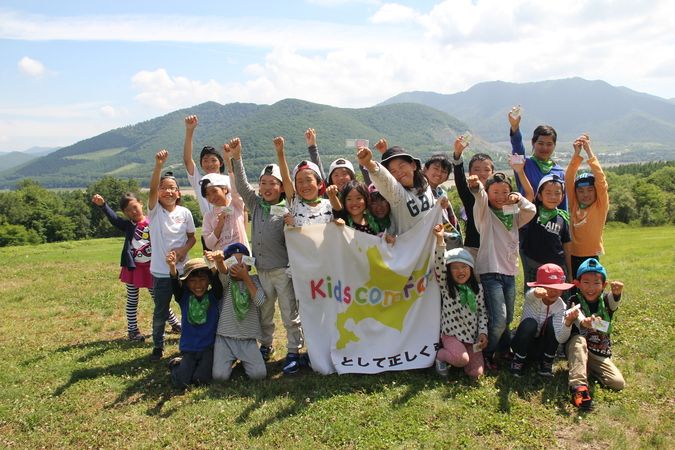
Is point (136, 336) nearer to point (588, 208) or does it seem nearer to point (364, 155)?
point (364, 155)

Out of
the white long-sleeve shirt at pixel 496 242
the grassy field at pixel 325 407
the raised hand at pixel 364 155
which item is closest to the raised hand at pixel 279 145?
the raised hand at pixel 364 155

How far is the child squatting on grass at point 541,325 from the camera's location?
691 centimetres

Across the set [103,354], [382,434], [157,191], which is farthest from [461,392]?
[103,354]

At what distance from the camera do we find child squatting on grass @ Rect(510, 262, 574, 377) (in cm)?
691

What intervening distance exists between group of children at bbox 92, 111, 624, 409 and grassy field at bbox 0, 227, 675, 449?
46cm

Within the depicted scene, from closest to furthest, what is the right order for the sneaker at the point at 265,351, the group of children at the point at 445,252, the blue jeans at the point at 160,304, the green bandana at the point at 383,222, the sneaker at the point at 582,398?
the sneaker at the point at 582,398, the group of children at the point at 445,252, the green bandana at the point at 383,222, the sneaker at the point at 265,351, the blue jeans at the point at 160,304

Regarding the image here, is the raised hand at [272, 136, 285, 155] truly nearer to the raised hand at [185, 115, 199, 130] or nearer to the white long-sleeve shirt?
the raised hand at [185, 115, 199, 130]

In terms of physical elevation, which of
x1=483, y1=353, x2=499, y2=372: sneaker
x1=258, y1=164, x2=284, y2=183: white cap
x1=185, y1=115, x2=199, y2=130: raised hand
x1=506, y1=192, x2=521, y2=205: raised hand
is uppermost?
x1=185, y1=115, x2=199, y2=130: raised hand

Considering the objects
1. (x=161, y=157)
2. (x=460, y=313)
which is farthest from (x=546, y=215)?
(x=161, y=157)

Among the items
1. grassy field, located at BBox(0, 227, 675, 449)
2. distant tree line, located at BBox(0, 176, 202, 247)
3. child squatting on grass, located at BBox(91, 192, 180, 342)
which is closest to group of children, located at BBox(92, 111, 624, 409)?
A: grassy field, located at BBox(0, 227, 675, 449)

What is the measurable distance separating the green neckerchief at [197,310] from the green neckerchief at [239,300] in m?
0.48

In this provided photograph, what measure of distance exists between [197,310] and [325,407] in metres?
2.73

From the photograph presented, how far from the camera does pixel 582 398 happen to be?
6219mm

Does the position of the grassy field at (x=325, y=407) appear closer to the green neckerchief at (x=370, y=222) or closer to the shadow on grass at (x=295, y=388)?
the shadow on grass at (x=295, y=388)
